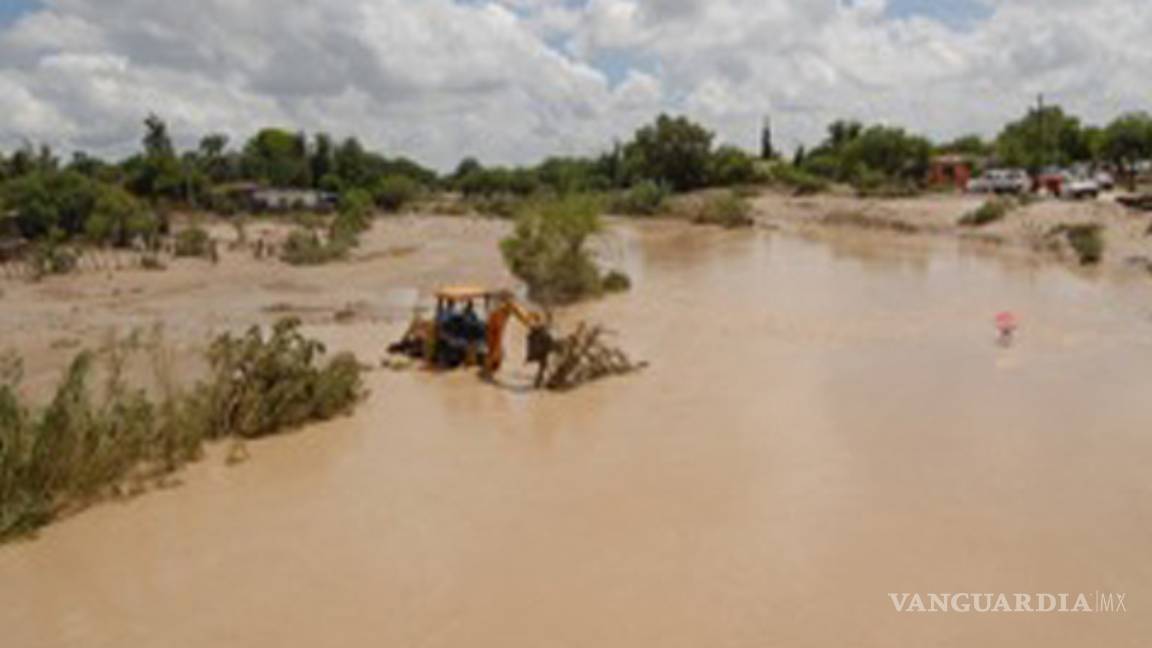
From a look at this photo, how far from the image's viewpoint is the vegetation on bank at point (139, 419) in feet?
33.9

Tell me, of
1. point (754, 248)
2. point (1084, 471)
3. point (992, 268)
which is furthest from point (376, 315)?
point (754, 248)

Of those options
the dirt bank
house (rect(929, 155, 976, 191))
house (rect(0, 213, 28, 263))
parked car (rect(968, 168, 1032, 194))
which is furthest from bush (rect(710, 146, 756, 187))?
house (rect(0, 213, 28, 263))

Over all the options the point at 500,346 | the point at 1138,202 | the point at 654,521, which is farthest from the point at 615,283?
the point at 1138,202

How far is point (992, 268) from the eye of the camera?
3366 centimetres

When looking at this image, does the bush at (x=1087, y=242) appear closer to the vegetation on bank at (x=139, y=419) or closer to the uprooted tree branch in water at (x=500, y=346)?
the uprooted tree branch in water at (x=500, y=346)

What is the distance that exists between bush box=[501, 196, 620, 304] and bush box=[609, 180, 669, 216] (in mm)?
41767

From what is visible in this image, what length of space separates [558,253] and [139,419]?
1747 centimetres

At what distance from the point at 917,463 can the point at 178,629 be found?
7.89 meters

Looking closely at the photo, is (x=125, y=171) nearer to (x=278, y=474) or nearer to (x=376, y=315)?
(x=376, y=315)

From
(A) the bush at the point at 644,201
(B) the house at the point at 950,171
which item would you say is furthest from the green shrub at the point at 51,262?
(B) the house at the point at 950,171

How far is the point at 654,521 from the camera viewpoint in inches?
400

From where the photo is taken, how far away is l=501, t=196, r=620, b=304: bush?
28000 mm

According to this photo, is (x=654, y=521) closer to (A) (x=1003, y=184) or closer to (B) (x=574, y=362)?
(B) (x=574, y=362)

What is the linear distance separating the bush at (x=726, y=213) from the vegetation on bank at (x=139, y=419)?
43681 mm
